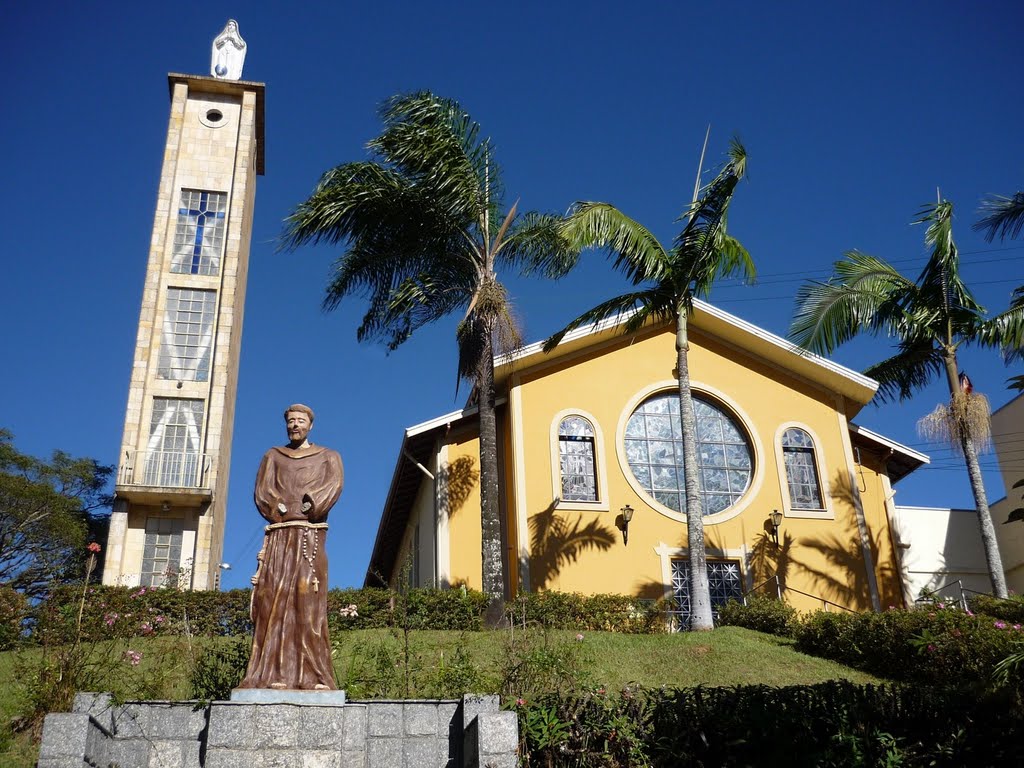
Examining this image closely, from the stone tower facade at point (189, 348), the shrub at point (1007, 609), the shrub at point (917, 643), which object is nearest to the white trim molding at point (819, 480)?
the shrub at point (1007, 609)

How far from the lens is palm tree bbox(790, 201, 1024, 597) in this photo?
663 inches

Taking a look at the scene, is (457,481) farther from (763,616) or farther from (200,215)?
(200,215)

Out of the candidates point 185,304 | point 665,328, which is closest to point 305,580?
point 665,328

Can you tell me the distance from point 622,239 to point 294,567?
1018cm

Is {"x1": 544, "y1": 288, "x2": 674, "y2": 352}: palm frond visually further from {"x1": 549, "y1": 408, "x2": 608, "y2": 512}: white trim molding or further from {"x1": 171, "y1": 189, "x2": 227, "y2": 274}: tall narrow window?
{"x1": 171, "y1": 189, "x2": 227, "y2": 274}: tall narrow window

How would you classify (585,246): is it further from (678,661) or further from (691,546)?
(678,661)

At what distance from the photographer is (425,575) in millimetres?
19438

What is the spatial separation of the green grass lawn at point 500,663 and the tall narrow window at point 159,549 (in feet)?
23.2

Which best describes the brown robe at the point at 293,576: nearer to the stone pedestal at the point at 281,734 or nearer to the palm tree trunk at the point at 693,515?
the stone pedestal at the point at 281,734

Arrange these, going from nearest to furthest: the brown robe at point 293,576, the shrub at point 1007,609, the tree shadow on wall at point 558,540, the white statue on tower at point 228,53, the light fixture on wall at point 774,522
→ the brown robe at point 293,576, the shrub at point 1007,609, the tree shadow on wall at point 558,540, the light fixture on wall at point 774,522, the white statue on tower at point 228,53

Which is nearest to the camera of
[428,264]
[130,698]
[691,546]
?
[130,698]

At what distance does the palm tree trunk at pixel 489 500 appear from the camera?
49.2ft

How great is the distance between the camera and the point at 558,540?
1758 centimetres

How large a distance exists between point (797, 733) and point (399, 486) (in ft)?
44.9
